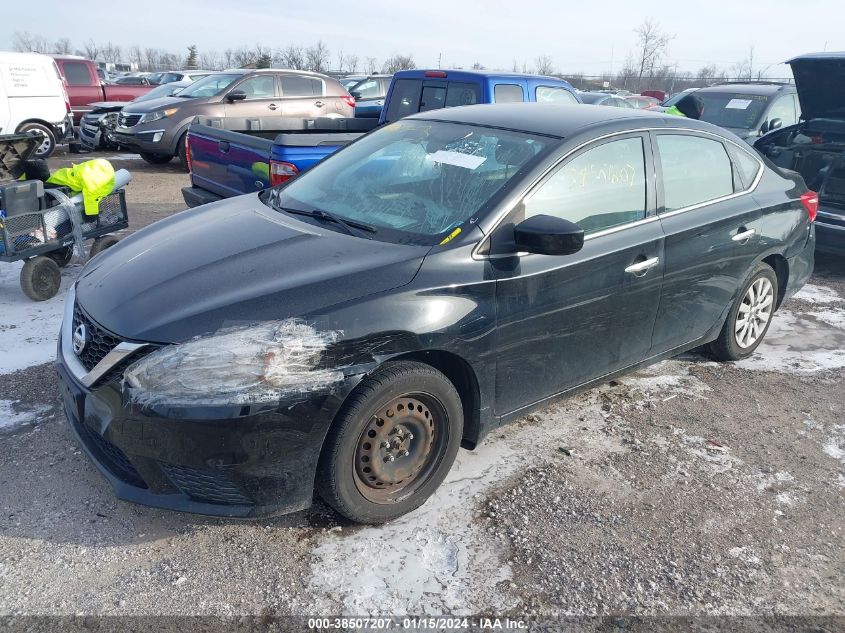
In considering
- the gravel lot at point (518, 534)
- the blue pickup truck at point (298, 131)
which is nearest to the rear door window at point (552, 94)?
the blue pickup truck at point (298, 131)

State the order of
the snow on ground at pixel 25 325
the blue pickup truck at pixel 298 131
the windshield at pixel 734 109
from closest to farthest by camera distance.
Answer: the snow on ground at pixel 25 325
the blue pickup truck at pixel 298 131
the windshield at pixel 734 109

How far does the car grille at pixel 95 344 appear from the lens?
2.71m

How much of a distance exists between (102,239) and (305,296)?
4.46m

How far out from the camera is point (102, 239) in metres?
6.34

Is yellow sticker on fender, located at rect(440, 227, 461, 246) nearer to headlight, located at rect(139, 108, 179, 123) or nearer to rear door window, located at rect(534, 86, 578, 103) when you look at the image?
rear door window, located at rect(534, 86, 578, 103)

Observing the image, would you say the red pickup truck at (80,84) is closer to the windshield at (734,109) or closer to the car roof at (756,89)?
the windshield at (734,109)

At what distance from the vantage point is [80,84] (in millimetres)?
16625

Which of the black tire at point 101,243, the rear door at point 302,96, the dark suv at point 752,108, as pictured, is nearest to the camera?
the black tire at point 101,243

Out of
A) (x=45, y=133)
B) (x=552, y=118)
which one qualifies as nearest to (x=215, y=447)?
(x=552, y=118)

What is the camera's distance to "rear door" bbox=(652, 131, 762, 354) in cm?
386

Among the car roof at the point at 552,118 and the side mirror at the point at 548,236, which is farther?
the car roof at the point at 552,118

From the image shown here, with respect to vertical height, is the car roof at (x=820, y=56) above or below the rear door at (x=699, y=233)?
above

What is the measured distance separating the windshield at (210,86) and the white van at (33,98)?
8.39 ft

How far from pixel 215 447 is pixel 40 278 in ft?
12.6
